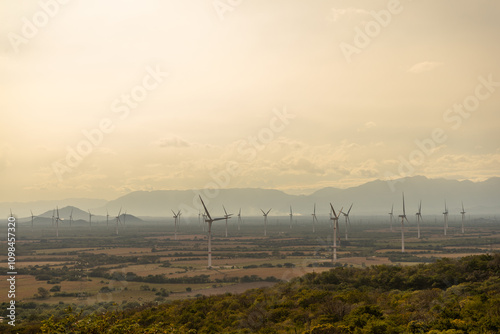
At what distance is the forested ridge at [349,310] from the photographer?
76.5 ft

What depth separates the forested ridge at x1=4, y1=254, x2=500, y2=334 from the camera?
23312mm

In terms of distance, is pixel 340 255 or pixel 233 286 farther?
pixel 340 255

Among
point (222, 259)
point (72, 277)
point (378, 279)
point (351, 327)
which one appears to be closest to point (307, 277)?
point (378, 279)

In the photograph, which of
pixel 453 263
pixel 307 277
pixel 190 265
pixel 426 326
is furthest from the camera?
pixel 190 265

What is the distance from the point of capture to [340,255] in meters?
156

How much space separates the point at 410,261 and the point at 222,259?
63.7 meters

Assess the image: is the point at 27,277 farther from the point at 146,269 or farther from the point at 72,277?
the point at 146,269

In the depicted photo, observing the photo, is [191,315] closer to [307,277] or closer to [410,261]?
[307,277]

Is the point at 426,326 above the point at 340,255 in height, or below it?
above

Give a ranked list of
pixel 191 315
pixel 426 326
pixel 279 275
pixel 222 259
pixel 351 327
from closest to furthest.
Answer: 1. pixel 426 326
2. pixel 351 327
3. pixel 191 315
4. pixel 279 275
5. pixel 222 259

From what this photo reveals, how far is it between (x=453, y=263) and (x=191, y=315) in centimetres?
3057

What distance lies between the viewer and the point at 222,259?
510 ft

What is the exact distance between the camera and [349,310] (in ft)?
104

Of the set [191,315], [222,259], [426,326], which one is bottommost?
[222,259]
